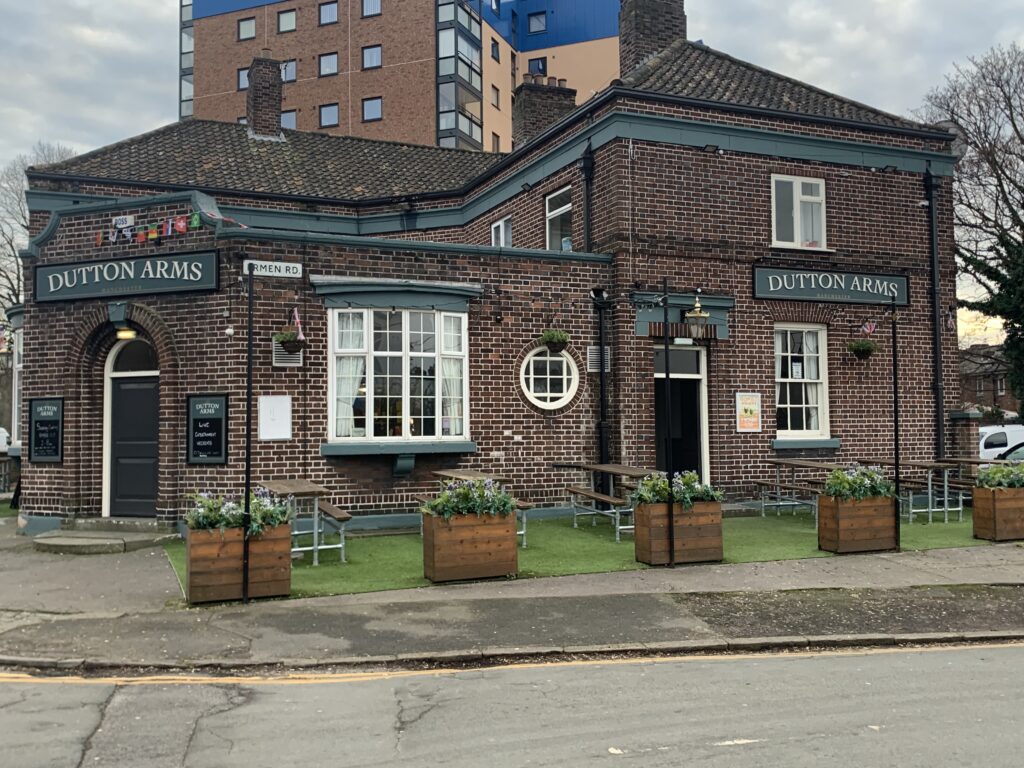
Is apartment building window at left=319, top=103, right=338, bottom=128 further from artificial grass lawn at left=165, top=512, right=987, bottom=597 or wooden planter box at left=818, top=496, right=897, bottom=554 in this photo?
wooden planter box at left=818, top=496, right=897, bottom=554

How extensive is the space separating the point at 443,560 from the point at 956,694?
17.2ft

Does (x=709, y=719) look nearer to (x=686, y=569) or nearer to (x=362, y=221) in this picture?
(x=686, y=569)

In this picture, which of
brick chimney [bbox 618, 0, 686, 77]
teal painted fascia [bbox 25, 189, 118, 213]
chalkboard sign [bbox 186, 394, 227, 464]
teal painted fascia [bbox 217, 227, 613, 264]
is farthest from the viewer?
teal painted fascia [bbox 25, 189, 118, 213]

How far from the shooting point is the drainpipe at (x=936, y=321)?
52.9 ft

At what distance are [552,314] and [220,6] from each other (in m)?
43.1

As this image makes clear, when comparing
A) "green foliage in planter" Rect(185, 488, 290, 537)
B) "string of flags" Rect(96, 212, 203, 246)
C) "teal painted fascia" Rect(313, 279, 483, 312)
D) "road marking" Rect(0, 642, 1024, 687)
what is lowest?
"road marking" Rect(0, 642, 1024, 687)

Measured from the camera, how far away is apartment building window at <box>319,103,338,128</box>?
46469 millimetres

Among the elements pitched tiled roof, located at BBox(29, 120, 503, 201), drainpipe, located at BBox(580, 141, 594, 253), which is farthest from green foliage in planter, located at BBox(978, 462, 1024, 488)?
pitched tiled roof, located at BBox(29, 120, 503, 201)

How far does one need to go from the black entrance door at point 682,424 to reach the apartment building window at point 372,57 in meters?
36.1

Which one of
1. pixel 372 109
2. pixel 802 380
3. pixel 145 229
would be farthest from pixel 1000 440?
pixel 372 109

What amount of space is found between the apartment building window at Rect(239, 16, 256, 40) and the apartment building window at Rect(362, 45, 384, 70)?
698 centimetres

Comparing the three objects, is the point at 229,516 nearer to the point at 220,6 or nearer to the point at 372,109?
the point at 372,109

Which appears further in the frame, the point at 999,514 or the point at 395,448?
the point at 395,448

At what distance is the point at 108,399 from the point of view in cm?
1332
